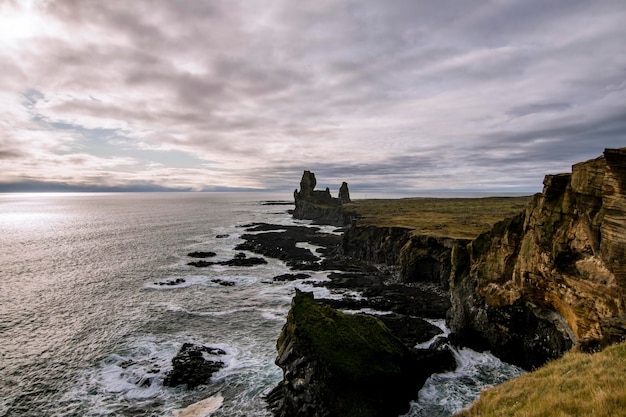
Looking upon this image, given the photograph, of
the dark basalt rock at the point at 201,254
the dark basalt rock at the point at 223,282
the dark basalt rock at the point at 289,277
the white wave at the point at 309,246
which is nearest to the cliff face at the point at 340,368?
the dark basalt rock at the point at 223,282

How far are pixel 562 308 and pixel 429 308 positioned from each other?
20.1 m

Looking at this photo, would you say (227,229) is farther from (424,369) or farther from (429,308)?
(424,369)

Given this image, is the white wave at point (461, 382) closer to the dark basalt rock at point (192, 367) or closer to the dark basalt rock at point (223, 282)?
the dark basalt rock at point (192, 367)

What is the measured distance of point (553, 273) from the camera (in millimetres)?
24641

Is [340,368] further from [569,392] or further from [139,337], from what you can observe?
[139,337]

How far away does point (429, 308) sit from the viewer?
43406 millimetres

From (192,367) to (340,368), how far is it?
48.7 ft

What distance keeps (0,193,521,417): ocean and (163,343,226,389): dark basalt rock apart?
70 cm

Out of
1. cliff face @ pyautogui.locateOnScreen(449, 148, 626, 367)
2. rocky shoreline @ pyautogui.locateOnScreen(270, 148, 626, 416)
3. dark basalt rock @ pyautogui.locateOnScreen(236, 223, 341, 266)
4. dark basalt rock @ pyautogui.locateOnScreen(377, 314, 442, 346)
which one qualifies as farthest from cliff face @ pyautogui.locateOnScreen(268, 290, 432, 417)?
dark basalt rock @ pyautogui.locateOnScreen(236, 223, 341, 266)

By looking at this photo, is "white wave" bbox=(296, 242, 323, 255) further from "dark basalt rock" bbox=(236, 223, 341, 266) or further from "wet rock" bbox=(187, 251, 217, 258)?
"wet rock" bbox=(187, 251, 217, 258)

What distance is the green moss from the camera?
73.8 ft

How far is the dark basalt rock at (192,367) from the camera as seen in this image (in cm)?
2827

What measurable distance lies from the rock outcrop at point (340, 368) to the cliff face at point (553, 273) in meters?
9.84

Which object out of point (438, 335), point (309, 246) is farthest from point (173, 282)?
point (438, 335)
